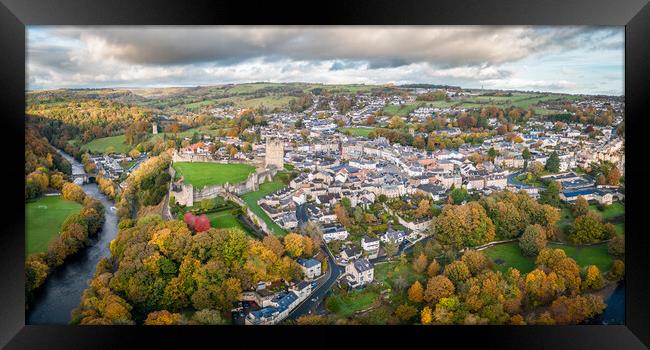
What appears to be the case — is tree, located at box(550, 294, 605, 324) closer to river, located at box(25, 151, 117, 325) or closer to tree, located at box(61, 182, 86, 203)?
river, located at box(25, 151, 117, 325)

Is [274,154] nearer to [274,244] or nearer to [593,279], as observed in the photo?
[274,244]

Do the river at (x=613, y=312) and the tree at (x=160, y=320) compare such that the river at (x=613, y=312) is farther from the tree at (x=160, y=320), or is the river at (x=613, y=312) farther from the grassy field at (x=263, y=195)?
the tree at (x=160, y=320)

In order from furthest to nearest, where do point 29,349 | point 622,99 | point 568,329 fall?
point 622,99 → point 568,329 → point 29,349

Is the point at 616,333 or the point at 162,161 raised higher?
the point at 162,161

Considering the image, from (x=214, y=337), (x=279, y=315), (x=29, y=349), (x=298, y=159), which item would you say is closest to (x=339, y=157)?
(x=298, y=159)

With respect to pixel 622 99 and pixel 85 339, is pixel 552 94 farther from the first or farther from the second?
pixel 85 339

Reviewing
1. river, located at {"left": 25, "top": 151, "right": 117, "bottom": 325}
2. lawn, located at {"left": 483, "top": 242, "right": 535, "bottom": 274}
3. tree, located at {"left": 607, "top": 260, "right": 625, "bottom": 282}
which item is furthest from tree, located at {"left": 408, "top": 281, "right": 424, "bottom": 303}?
river, located at {"left": 25, "top": 151, "right": 117, "bottom": 325}

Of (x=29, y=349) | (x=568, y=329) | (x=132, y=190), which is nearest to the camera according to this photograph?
(x=29, y=349)
